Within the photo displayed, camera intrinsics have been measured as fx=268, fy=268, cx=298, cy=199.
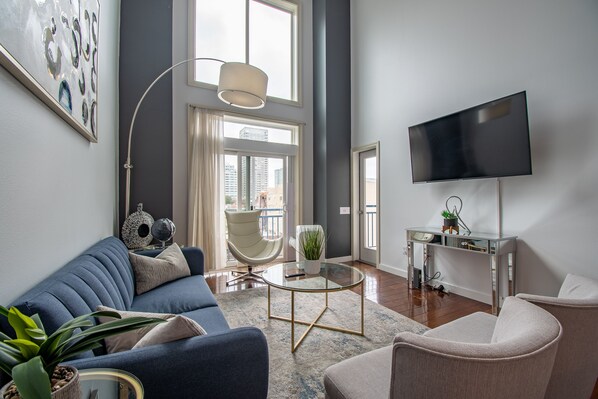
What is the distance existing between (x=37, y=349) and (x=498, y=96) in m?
3.73

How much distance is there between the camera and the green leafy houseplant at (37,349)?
0.47 m

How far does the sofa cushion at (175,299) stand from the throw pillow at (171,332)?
2.76ft

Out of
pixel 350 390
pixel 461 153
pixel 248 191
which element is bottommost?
pixel 350 390

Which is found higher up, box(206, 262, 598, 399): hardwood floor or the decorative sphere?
the decorative sphere

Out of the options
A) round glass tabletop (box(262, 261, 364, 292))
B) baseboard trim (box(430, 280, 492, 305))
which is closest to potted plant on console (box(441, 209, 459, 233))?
baseboard trim (box(430, 280, 492, 305))

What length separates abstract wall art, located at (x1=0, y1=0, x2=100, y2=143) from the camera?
0.92 meters

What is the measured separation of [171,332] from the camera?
96cm

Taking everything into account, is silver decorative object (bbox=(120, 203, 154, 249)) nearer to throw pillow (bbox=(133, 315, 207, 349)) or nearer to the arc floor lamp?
the arc floor lamp

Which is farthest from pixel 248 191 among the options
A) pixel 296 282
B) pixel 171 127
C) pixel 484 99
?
pixel 484 99

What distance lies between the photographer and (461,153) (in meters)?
2.91

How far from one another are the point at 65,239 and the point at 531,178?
3.71 metres

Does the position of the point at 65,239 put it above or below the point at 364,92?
below

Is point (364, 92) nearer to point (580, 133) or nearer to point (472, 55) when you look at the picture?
point (472, 55)

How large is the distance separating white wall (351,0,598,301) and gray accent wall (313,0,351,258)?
2.16ft
